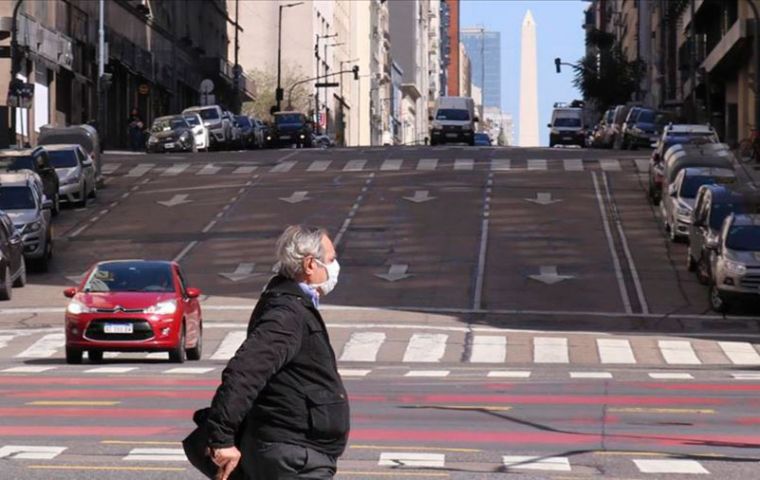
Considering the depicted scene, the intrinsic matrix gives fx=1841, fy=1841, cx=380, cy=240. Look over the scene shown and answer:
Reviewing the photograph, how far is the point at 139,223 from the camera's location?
5056 cm

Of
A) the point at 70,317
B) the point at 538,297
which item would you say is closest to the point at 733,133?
the point at 538,297

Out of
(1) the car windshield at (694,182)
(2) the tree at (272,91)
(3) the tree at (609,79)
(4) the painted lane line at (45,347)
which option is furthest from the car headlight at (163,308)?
(2) the tree at (272,91)

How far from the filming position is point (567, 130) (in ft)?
318

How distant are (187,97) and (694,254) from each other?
88950 mm

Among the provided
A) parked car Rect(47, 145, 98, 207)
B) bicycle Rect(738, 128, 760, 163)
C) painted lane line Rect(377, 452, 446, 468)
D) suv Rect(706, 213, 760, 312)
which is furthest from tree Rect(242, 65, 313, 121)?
painted lane line Rect(377, 452, 446, 468)

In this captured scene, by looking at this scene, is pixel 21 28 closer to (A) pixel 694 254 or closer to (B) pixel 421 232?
(B) pixel 421 232

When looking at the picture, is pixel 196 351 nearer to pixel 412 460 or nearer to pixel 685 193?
pixel 412 460

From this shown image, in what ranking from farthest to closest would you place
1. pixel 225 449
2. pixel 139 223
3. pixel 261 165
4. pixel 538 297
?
pixel 261 165 → pixel 139 223 → pixel 538 297 → pixel 225 449

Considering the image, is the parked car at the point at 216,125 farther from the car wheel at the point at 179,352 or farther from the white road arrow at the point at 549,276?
the car wheel at the point at 179,352

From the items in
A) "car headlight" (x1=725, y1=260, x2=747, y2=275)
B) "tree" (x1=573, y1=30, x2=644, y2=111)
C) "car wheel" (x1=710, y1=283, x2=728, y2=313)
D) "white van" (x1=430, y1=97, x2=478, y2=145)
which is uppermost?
"tree" (x1=573, y1=30, x2=644, y2=111)

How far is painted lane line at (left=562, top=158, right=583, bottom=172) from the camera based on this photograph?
2452 inches

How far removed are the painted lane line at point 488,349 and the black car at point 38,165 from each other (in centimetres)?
2032

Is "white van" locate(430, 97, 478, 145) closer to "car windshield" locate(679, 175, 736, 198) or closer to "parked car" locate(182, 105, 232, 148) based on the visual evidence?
"parked car" locate(182, 105, 232, 148)

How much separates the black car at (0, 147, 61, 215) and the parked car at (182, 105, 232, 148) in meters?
30.6
